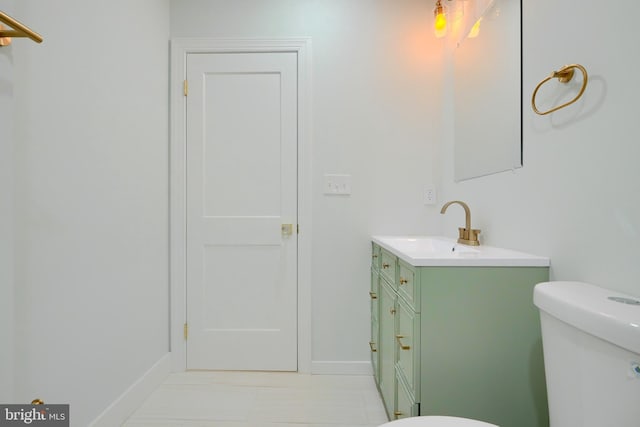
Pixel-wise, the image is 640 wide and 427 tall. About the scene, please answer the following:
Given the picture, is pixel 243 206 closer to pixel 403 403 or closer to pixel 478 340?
pixel 403 403

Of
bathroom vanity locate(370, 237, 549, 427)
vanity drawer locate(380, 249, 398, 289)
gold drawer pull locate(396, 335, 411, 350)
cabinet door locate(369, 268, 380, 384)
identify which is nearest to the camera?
bathroom vanity locate(370, 237, 549, 427)

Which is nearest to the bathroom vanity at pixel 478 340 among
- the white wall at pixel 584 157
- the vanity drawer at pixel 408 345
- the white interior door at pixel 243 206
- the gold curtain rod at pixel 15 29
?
the vanity drawer at pixel 408 345

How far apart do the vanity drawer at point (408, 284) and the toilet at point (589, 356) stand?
344 mm

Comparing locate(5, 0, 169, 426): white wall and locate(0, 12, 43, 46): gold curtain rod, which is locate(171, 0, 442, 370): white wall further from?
locate(0, 12, 43, 46): gold curtain rod

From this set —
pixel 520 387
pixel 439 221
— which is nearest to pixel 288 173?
pixel 439 221

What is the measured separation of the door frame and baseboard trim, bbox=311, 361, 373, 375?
0.19ft

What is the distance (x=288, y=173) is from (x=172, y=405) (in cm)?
144

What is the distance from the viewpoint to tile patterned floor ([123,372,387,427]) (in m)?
1.59

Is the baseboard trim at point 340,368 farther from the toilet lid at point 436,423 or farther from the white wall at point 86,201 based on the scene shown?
the toilet lid at point 436,423

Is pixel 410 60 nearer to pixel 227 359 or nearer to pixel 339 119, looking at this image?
pixel 339 119

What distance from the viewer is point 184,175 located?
6.83 ft

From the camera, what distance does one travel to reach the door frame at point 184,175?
207 cm

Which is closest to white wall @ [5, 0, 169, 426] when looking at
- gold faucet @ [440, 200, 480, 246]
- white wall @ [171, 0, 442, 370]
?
white wall @ [171, 0, 442, 370]
